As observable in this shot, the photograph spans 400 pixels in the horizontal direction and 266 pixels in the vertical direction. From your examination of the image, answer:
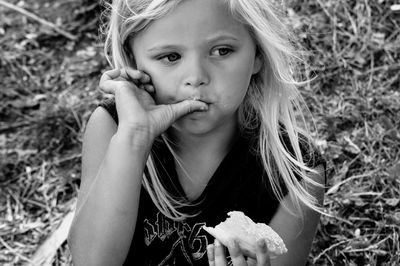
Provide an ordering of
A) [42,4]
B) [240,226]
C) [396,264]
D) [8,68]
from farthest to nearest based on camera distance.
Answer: [42,4], [8,68], [396,264], [240,226]

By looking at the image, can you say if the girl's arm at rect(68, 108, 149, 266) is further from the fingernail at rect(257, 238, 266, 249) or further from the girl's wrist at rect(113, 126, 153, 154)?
the fingernail at rect(257, 238, 266, 249)

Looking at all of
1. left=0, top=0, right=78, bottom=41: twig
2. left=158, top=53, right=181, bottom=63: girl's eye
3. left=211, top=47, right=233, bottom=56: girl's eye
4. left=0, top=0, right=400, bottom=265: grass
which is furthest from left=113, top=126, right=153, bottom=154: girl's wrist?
left=0, top=0, right=78, bottom=41: twig

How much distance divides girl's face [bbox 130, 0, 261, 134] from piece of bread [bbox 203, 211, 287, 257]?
0.37 metres

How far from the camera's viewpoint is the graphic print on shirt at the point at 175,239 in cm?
286

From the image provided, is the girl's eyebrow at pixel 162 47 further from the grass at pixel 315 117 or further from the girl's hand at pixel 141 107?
the grass at pixel 315 117

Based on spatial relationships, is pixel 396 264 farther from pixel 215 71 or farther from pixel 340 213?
pixel 215 71

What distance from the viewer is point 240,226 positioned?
2.36 meters

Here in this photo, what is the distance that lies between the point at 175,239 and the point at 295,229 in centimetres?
48

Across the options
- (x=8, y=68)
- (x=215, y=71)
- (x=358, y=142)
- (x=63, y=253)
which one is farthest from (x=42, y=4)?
(x=215, y=71)

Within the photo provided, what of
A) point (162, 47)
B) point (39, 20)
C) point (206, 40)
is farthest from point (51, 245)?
point (39, 20)

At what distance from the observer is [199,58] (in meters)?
2.41

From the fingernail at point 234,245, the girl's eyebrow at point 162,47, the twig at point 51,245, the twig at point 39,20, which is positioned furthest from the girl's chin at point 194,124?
the twig at point 39,20

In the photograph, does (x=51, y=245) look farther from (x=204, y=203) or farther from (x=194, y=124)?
(x=194, y=124)

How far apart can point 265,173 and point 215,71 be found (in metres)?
0.60
